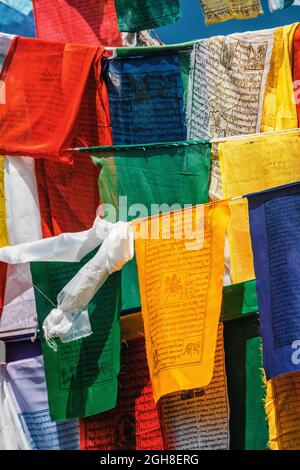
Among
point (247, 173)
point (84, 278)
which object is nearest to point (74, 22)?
point (247, 173)

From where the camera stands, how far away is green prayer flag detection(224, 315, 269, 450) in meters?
4.02

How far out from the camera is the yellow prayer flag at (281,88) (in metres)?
4.26

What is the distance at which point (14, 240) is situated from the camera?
14.3 ft

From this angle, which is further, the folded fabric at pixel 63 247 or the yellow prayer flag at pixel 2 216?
the yellow prayer flag at pixel 2 216

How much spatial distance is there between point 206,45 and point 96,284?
4.69ft

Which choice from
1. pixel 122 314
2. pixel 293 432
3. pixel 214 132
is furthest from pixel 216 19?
pixel 293 432

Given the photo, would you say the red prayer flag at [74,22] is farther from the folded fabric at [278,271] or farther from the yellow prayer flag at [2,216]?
the folded fabric at [278,271]

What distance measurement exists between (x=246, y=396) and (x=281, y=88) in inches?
57.0

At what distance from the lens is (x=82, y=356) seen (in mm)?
3756

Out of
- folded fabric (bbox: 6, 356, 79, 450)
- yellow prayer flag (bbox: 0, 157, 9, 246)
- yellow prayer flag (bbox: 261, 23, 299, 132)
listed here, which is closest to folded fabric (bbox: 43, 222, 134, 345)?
folded fabric (bbox: 6, 356, 79, 450)

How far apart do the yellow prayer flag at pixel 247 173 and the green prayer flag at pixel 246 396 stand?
351 mm

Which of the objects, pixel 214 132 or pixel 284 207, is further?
pixel 214 132

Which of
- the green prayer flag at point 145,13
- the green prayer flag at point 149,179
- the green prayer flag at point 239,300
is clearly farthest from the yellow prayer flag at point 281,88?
the green prayer flag at point 239,300
